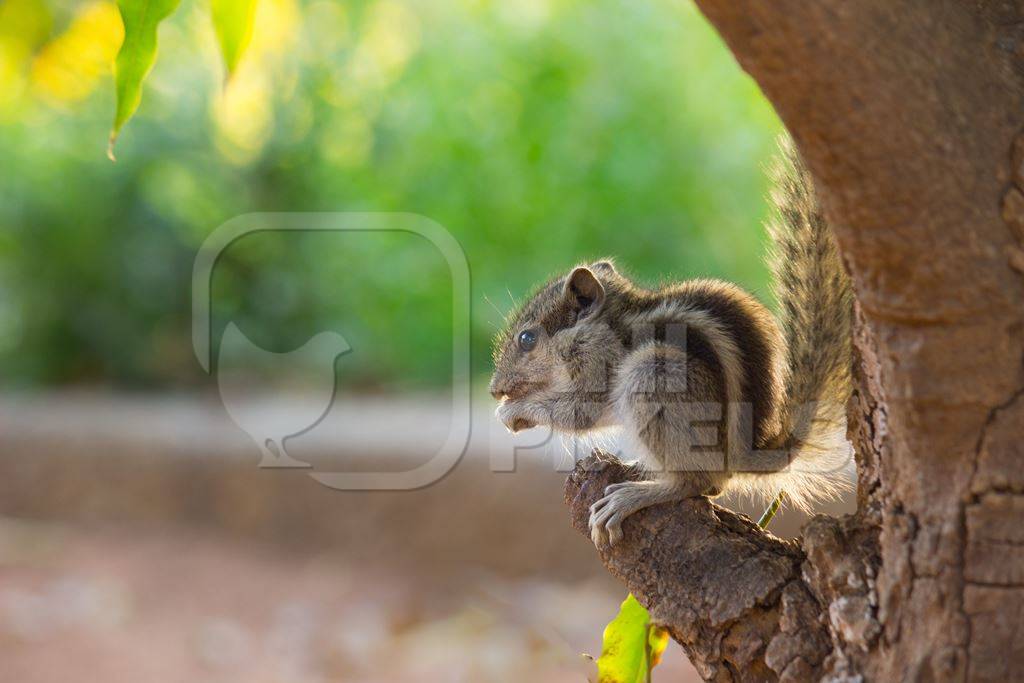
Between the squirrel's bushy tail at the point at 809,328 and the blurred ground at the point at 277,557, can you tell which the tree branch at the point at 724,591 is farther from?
the blurred ground at the point at 277,557

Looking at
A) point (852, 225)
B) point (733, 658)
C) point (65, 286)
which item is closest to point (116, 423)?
point (65, 286)

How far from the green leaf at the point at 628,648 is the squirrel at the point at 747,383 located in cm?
15

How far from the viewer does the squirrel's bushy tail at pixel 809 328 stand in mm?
1507

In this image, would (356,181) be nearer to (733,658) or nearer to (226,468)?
(226,468)

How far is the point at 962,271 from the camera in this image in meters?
0.99

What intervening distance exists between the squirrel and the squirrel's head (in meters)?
0.09

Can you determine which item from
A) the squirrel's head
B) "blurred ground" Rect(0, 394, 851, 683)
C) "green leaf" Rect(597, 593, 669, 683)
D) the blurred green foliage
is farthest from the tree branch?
the blurred green foliage

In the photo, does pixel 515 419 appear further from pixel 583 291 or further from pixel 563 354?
pixel 583 291

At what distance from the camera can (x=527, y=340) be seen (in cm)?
203

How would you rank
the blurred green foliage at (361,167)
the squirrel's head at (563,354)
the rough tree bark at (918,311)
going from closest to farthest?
the rough tree bark at (918,311)
the squirrel's head at (563,354)
the blurred green foliage at (361,167)

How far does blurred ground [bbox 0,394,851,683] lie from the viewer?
11.1 ft

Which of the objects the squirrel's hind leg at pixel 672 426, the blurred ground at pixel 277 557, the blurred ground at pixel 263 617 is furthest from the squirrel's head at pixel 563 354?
the blurred ground at pixel 263 617

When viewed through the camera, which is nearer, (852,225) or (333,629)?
(852,225)

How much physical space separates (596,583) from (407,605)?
0.65 m
